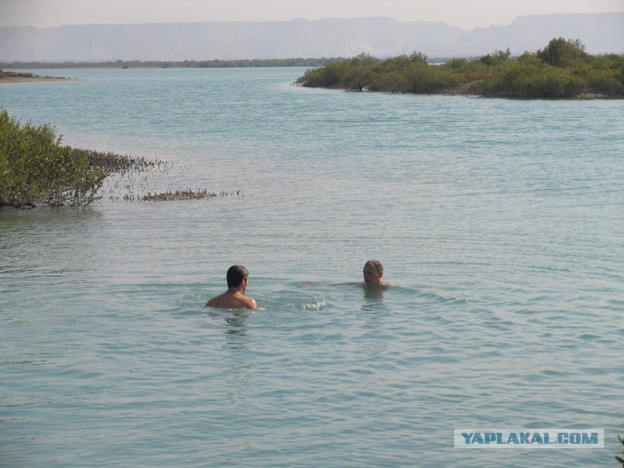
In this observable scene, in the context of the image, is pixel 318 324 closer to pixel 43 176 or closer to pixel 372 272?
pixel 372 272

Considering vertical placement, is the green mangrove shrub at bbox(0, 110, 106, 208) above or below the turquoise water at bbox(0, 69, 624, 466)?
above

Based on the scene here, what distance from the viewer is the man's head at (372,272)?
14656 mm

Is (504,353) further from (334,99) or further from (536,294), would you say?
(334,99)

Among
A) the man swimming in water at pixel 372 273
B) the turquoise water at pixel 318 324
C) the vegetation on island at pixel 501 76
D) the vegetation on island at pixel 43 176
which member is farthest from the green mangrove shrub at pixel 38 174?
the vegetation on island at pixel 501 76

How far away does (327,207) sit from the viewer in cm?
2420

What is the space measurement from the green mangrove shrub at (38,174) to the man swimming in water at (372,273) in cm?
1214

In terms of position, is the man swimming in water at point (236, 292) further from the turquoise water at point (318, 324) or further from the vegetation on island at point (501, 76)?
the vegetation on island at point (501, 76)

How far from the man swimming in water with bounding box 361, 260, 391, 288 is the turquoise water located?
0.32 m

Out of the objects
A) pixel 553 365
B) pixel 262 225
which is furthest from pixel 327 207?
pixel 553 365

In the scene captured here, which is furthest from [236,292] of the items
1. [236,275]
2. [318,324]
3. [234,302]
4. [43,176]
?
[43,176]

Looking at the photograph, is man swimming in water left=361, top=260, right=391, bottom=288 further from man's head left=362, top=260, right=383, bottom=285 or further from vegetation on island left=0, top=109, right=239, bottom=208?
vegetation on island left=0, top=109, right=239, bottom=208

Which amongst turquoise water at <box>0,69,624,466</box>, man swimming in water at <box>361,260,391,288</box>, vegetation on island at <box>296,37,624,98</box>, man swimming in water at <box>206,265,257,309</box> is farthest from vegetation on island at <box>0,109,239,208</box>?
vegetation on island at <box>296,37,624,98</box>

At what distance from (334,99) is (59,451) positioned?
74699mm

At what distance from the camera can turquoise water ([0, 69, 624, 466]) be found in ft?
30.2
